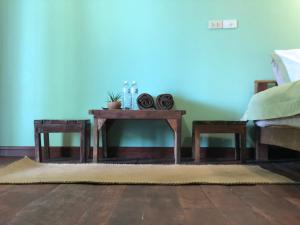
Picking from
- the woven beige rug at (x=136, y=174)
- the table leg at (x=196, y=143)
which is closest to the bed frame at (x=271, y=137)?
the woven beige rug at (x=136, y=174)

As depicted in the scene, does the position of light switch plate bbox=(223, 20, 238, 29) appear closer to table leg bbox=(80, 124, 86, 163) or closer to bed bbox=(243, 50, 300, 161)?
bed bbox=(243, 50, 300, 161)

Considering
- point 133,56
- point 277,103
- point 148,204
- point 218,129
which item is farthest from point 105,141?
point 148,204

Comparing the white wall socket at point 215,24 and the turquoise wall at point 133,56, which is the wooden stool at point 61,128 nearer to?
the turquoise wall at point 133,56

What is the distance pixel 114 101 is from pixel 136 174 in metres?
0.94

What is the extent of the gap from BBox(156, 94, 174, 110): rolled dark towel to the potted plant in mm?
352

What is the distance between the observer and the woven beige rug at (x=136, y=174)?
1.90 metres

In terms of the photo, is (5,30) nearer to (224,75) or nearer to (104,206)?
(224,75)

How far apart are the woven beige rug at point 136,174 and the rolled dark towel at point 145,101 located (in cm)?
64

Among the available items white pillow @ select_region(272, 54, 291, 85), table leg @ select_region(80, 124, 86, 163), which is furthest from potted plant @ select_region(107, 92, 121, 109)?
white pillow @ select_region(272, 54, 291, 85)

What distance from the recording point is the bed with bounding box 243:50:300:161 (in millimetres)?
2047

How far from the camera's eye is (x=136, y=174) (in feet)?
6.93

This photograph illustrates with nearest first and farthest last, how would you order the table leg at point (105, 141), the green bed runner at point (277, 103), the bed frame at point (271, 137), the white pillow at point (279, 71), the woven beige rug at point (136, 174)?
1. the woven beige rug at point (136, 174)
2. the green bed runner at point (277, 103)
3. the bed frame at point (271, 137)
4. the white pillow at point (279, 71)
5. the table leg at point (105, 141)

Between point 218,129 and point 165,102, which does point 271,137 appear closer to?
point 218,129

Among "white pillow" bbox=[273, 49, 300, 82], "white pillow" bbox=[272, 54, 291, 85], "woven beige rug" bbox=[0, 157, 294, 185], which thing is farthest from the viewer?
"white pillow" bbox=[272, 54, 291, 85]
